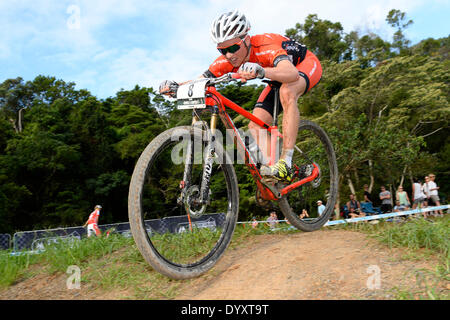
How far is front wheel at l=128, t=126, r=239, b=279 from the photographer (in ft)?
8.62

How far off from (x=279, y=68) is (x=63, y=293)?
2.78m

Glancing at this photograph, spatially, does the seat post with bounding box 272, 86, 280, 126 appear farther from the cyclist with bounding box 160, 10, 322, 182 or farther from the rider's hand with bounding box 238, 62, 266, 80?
the rider's hand with bounding box 238, 62, 266, 80

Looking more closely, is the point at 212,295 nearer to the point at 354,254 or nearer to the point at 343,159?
the point at 354,254

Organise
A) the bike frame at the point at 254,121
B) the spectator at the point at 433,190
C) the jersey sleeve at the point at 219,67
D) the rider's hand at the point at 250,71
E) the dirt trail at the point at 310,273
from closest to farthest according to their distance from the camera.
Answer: the dirt trail at the point at 310,273 < the rider's hand at the point at 250,71 < the bike frame at the point at 254,121 < the jersey sleeve at the point at 219,67 < the spectator at the point at 433,190

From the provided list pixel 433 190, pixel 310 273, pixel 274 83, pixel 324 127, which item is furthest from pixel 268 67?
pixel 324 127

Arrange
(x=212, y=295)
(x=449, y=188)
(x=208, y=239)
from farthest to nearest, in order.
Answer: (x=449, y=188), (x=208, y=239), (x=212, y=295)

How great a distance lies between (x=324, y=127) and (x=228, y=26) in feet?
63.3

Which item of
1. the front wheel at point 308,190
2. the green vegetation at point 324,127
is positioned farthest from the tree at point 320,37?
the front wheel at point 308,190

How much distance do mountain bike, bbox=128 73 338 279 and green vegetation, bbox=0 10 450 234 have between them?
13.9 metres

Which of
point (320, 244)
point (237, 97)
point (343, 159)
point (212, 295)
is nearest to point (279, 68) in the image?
point (320, 244)

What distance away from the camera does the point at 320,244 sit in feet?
11.6

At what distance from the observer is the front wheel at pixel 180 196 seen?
2.63 metres

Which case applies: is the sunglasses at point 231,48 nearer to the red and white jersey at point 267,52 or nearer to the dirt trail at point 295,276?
the red and white jersey at point 267,52

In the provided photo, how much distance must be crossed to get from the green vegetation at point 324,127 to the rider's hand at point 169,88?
1473 centimetres
